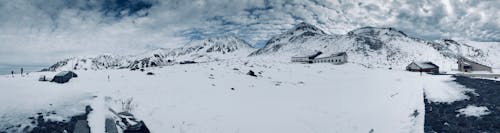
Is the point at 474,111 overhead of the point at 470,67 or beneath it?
beneath

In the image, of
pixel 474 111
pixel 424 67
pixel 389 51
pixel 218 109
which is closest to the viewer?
pixel 474 111

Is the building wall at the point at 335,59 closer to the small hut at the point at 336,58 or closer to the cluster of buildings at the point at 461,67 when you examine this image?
the small hut at the point at 336,58

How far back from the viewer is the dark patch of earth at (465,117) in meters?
8.95

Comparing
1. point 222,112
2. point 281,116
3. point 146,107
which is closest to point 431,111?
point 281,116

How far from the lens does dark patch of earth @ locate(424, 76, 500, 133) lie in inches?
352

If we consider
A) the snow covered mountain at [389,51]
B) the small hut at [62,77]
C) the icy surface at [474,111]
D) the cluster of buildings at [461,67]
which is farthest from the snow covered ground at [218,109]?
the snow covered mountain at [389,51]

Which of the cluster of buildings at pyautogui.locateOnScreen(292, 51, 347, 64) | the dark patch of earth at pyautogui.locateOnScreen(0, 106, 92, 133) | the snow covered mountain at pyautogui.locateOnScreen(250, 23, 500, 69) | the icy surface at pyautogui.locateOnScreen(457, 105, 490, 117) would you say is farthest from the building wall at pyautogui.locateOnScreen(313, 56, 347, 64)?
the dark patch of earth at pyautogui.locateOnScreen(0, 106, 92, 133)

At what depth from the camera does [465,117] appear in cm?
992

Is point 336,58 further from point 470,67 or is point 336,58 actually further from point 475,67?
point 475,67

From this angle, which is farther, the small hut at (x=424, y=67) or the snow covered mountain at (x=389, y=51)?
the snow covered mountain at (x=389, y=51)

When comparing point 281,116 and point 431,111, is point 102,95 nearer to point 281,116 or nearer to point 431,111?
point 281,116

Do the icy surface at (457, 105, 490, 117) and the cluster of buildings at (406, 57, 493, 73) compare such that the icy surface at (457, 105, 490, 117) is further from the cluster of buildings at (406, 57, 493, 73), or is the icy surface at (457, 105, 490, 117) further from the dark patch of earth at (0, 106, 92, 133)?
the cluster of buildings at (406, 57, 493, 73)

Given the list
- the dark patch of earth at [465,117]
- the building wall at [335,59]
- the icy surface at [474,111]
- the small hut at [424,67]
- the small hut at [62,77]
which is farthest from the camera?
the building wall at [335,59]

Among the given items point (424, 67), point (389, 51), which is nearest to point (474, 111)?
point (424, 67)
